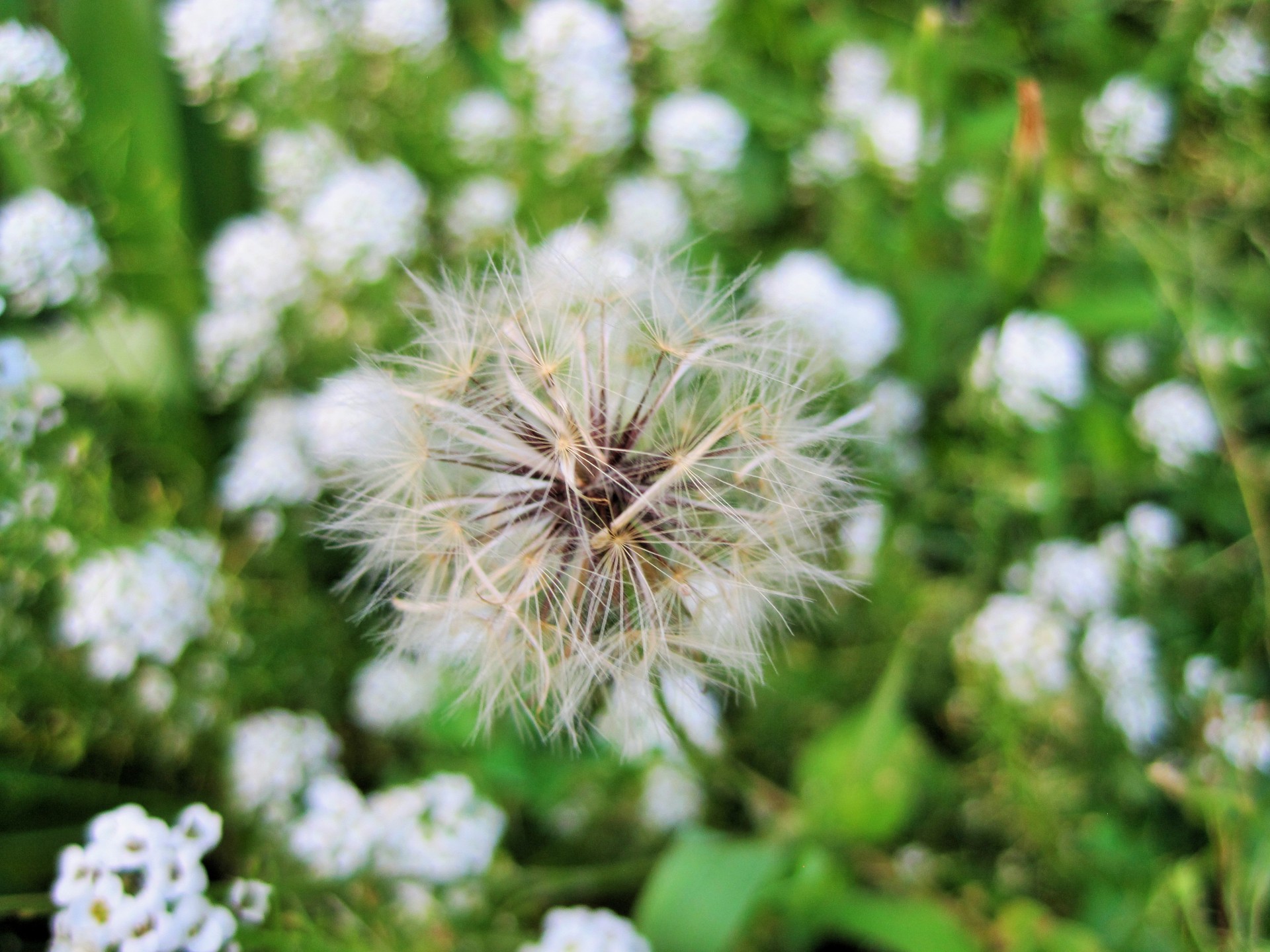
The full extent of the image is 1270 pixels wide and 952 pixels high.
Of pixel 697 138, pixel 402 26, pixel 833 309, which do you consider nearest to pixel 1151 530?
pixel 833 309

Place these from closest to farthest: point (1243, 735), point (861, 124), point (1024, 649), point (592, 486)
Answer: point (592, 486)
point (1243, 735)
point (1024, 649)
point (861, 124)

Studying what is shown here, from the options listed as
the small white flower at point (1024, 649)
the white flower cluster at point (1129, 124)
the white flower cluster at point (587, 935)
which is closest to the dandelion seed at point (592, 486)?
the white flower cluster at point (587, 935)

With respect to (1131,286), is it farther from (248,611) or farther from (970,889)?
(248,611)

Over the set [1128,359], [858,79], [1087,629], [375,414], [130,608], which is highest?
[858,79]

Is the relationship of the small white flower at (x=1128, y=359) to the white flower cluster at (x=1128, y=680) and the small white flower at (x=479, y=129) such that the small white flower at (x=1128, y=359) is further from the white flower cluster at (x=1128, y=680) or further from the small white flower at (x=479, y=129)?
the small white flower at (x=479, y=129)

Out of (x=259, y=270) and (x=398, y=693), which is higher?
(x=259, y=270)

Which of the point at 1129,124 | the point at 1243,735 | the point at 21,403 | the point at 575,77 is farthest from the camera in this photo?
the point at 1129,124

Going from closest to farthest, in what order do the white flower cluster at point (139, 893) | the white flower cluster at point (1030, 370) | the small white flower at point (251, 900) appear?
the white flower cluster at point (139, 893) < the small white flower at point (251, 900) < the white flower cluster at point (1030, 370)

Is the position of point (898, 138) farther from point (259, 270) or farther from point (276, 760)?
point (276, 760)

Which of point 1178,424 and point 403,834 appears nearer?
point 403,834
